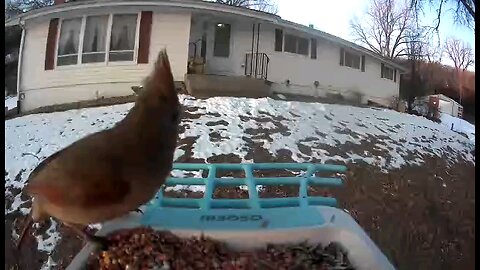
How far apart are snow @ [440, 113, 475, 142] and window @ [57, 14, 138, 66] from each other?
44 cm

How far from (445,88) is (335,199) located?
0.20 meters

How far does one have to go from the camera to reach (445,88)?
2.19 ft

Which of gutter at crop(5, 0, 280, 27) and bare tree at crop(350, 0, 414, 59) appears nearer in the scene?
gutter at crop(5, 0, 280, 27)

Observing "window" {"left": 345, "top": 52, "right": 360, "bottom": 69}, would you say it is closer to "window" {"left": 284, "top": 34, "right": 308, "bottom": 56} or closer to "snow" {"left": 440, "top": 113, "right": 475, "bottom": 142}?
"window" {"left": 284, "top": 34, "right": 308, "bottom": 56}

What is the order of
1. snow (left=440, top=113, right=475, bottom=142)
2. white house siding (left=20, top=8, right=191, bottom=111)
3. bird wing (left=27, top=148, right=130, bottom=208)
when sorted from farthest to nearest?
snow (left=440, top=113, right=475, bottom=142) < white house siding (left=20, top=8, right=191, bottom=111) < bird wing (left=27, top=148, right=130, bottom=208)

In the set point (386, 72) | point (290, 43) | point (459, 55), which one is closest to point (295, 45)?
point (290, 43)

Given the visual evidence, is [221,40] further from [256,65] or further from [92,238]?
[92,238]

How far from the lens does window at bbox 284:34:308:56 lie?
0.58m

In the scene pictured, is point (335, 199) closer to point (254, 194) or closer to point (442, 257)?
point (254, 194)

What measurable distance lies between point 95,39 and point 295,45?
21 centimetres

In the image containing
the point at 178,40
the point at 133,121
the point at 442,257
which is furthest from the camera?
the point at 442,257

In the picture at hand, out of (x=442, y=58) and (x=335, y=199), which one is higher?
(x=442, y=58)

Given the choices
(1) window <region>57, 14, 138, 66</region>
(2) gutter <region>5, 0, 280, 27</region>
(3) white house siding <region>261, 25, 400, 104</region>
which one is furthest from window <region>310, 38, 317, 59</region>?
(1) window <region>57, 14, 138, 66</region>

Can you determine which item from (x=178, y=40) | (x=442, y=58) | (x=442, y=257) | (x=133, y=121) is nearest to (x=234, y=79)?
(x=178, y=40)
